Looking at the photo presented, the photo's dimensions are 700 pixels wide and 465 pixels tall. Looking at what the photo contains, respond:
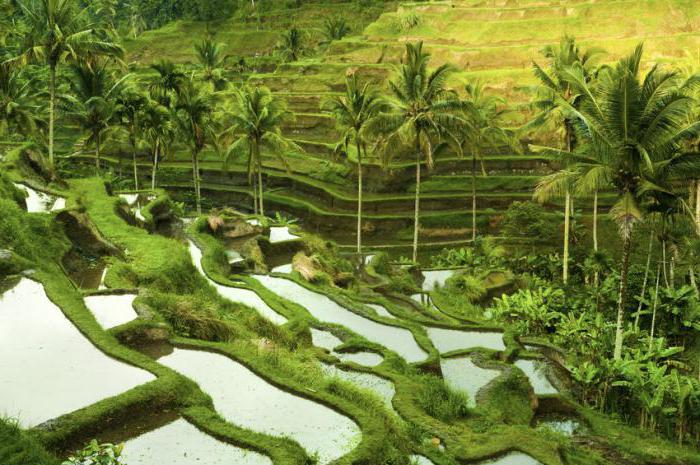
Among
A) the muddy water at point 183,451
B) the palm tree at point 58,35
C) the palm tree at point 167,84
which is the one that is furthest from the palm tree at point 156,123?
the muddy water at point 183,451

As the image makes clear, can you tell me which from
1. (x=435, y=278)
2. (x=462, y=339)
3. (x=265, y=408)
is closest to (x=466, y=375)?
(x=462, y=339)

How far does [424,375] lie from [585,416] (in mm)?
3774

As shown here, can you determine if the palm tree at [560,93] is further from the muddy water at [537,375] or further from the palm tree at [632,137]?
the muddy water at [537,375]

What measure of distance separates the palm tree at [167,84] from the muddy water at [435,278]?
17.6m

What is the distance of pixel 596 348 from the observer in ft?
61.7

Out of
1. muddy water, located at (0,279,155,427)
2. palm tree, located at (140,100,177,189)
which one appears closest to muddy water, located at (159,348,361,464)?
muddy water, located at (0,279,155,427)

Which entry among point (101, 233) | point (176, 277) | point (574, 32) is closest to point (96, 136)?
point (101, 233)

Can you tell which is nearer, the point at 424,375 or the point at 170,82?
the point at 424,375

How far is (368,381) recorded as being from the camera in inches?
550

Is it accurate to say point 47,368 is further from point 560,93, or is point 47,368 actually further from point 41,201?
point 560,93

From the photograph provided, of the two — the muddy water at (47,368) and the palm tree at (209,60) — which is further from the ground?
the palm tree at (209,60)

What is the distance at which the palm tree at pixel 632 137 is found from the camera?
15.4m

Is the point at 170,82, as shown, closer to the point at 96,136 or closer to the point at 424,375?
the point at 96,136

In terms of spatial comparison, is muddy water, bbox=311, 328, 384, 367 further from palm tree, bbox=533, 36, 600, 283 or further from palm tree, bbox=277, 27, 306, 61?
palm tree, bbox=277, 27, 306, 61
